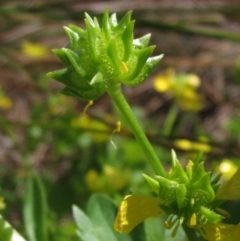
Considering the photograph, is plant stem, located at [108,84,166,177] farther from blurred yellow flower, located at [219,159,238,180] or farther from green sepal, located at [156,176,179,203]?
blurred yellow flower, located at [219,159,238,180]

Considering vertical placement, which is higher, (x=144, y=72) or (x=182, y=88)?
(x=144, y=72)

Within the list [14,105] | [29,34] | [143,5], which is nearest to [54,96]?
[14,105]

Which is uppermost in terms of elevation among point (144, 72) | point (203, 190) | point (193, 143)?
point (144, 72)

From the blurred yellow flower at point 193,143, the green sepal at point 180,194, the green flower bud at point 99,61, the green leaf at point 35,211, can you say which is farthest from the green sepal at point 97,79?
the blurred yellow flower at point 193,143

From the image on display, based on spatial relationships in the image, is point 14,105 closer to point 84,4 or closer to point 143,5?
point 84,4

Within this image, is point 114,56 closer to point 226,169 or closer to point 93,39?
point 93,39

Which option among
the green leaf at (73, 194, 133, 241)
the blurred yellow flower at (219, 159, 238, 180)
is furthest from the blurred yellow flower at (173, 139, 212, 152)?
the green leaf at (73, 194, 133, 241)

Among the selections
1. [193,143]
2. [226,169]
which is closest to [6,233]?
[226,169]
